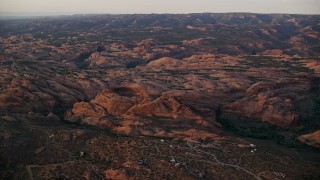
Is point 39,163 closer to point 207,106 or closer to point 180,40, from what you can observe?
point 207,106

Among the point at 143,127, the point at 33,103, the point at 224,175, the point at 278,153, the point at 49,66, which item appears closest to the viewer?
the point at 224,175

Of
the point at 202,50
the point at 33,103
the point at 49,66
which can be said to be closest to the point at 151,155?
the point at 33,103

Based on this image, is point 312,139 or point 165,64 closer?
point 312,139

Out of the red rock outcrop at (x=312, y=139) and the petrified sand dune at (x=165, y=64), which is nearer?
the red rock outcrop at (x=312, y=139)

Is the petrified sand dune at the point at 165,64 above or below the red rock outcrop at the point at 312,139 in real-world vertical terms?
above

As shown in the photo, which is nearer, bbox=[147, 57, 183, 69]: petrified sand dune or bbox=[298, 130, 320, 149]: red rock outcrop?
bbox=[298, 130, 320, 149]: red rock outcrop

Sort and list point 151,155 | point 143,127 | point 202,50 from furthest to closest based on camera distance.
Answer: point 202,50 < point 143,127 < point 151,155

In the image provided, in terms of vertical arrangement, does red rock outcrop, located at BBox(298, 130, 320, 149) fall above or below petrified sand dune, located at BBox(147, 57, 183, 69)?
below

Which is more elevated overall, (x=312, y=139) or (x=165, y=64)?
(x=165, y=64)

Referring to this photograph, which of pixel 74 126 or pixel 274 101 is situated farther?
pixel 274 101
